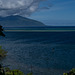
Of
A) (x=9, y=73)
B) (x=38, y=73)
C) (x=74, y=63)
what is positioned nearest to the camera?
(x=9, y=73)

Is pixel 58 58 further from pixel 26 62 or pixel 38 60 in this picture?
pixel 26 62

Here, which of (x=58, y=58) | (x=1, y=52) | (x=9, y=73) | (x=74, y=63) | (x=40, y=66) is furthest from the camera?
(x=1, y=52)

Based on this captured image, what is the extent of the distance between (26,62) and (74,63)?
14.2 meters

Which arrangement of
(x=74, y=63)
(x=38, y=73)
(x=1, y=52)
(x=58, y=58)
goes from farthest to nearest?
(x=1, y=52) < (x=58, y=58) < (x=74, y=63) < (x=38, y=73)

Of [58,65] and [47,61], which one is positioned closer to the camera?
[58,65]

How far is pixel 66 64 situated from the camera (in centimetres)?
4828

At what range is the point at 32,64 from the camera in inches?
1927

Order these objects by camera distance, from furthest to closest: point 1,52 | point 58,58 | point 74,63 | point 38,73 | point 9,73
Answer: point 1,52, point 58,58, point 74,63, point 38,73, point 9,73

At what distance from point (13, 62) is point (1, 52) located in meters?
9.58

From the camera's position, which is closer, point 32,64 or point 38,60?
point 32,64

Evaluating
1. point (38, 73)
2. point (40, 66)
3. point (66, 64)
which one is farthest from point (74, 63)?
point (38, 73)

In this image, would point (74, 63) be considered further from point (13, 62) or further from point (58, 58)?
point (13, 62)

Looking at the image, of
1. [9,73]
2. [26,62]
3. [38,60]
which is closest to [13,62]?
[26,62]

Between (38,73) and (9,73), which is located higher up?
(9,73)
